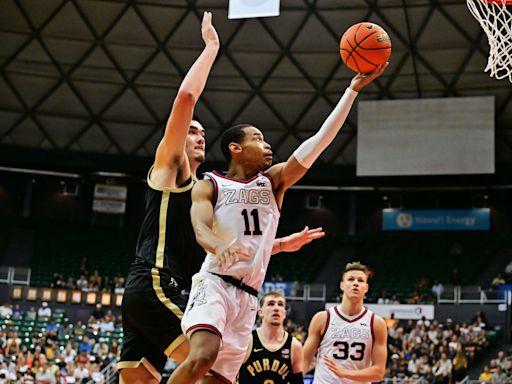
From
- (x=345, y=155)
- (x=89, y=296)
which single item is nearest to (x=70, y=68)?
(x=89, y=296)

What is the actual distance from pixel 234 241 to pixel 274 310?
2.98m

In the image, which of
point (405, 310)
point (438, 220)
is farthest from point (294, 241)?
point (438, 220)

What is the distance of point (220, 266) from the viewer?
5.22 metres

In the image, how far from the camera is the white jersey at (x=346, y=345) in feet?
28.3

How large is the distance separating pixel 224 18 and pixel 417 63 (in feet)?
25.2

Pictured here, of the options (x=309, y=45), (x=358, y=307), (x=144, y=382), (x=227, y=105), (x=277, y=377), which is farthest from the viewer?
(x=227, y=105)

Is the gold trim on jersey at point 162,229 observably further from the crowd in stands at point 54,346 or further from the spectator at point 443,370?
the crowd in stands at point 54,346

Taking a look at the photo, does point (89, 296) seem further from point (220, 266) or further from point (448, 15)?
point (220, 266)

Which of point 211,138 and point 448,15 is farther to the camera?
point 211,138

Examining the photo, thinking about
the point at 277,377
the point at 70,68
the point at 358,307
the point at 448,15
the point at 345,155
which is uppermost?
the point at 448,15

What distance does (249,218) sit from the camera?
19.1 feet

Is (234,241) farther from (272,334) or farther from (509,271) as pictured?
(509,271)

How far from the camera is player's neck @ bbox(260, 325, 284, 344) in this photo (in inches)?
332

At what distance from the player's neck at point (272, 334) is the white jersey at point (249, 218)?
2731 mm
